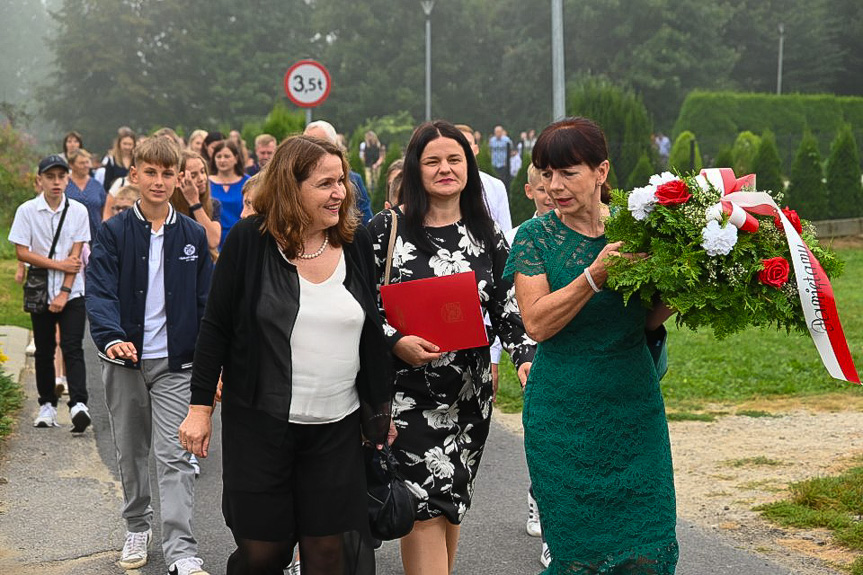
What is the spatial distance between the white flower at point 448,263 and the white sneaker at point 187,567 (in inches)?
71.9

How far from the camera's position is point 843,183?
2369cm

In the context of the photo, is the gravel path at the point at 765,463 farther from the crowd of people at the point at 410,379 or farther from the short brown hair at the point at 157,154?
the short brown hair at the point at 157,154

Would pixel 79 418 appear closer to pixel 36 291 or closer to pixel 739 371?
pixel 36 291

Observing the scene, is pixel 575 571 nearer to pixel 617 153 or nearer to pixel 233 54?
pixel 617 153

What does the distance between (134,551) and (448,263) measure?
7.60 feet

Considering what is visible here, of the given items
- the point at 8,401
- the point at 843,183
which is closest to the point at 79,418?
the point at 8,401

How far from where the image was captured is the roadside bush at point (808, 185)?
23.3 metres

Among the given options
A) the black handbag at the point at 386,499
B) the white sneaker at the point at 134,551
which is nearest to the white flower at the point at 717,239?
the black handbag at the point at 386,499

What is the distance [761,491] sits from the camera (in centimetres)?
689

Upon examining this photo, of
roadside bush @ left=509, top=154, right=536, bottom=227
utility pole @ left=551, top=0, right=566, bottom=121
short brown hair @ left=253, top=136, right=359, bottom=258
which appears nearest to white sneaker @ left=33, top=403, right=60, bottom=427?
short brown hair @ left=253, top=136, right=359, bottom=258

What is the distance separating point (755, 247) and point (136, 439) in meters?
3.33

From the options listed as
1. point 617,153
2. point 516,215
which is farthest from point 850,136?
point 516,215

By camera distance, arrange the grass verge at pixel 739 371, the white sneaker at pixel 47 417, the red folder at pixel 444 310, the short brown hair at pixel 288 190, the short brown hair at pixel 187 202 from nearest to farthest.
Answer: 1. the short brown hair at pixel 288 190
2. the red folder at pixel 444 310
3. the short brown hair at pixel 187 202
4. the white sneaker at pixel 47 417
5. the grass verge at pixel 739 371

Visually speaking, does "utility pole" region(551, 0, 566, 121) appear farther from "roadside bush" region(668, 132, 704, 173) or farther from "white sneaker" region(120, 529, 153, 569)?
"white sneaker" region(120, 529, 153, 569)
